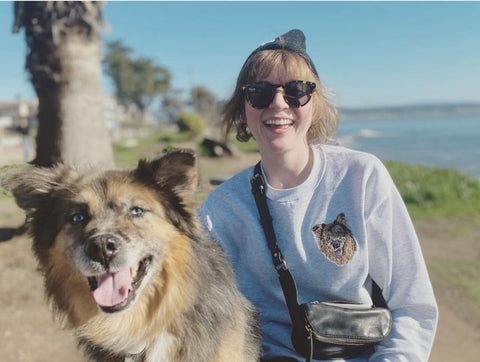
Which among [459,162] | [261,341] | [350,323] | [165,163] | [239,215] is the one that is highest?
[165,163]

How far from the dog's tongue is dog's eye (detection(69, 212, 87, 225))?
34cm

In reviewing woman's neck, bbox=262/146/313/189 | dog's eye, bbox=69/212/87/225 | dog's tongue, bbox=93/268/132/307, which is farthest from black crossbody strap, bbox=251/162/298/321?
dog's eye, bbox=69/212/87/225

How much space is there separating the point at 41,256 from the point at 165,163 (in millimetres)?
897

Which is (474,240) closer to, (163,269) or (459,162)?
(163,269)

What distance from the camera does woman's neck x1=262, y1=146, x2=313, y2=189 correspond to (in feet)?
10.8

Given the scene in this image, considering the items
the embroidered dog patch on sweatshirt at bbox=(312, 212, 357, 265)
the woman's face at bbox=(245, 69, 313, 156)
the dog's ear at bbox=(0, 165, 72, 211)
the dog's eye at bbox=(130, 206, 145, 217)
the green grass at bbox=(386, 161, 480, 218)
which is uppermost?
the woman's face at bbox=(245, 69, 313, 156)

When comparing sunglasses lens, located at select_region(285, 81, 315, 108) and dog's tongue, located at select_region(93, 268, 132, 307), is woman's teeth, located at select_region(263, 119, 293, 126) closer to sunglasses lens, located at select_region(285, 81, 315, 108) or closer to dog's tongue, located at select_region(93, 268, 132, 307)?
sunglasses lens, located at select_region(285, 81, 315, 108)

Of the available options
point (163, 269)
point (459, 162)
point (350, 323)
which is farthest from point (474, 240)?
point (459, 162)

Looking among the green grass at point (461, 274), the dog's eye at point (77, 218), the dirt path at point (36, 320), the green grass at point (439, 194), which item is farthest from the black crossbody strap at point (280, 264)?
the green grass at point (439, 194)

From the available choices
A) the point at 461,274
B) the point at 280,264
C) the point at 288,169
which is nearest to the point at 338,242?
the point at 280,264

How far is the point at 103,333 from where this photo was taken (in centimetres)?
291

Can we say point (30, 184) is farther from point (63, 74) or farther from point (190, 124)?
point (190, 124)

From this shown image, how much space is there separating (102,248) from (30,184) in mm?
696

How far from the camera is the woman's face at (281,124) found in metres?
3.28
